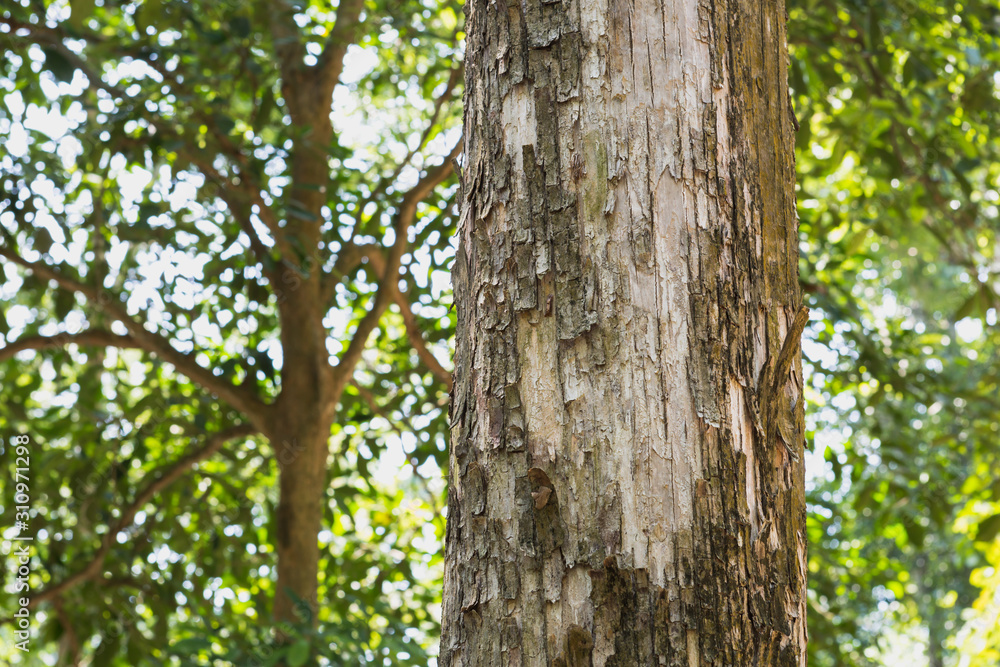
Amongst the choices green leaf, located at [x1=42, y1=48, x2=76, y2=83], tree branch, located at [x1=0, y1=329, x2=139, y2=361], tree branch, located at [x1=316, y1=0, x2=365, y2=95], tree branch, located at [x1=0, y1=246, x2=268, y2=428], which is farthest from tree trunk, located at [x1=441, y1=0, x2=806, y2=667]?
tree branch, located at [x1=0, y1=329, x2=139, y2=361]

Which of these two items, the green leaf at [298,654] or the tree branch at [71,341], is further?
the tree branch at [71,341]

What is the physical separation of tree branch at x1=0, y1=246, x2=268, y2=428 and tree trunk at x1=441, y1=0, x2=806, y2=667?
229 centimetres

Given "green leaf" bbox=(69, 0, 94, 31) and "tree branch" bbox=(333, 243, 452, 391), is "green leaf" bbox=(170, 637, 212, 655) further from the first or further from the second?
"green leaf" bbox=(69, 0, 94, 31)

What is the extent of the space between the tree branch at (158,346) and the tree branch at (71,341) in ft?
0.18

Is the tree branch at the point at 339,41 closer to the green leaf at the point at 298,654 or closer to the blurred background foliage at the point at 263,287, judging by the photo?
the blurred background foliage at the point at 263,287

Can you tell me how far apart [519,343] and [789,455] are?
0.35 m

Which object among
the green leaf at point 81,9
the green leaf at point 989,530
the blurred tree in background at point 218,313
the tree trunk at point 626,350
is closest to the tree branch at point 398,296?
Answer: the blurred tree in background at point 218,313

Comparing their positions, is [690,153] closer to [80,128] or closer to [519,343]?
[519,343]

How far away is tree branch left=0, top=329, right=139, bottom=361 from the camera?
9.62ft

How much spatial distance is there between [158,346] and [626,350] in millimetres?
2542


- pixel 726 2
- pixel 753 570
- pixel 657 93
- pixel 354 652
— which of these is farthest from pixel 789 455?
pixel 354 652

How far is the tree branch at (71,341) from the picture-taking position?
2934 mm

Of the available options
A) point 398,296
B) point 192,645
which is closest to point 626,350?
point 192,645

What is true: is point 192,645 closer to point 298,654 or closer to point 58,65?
point 298,654
